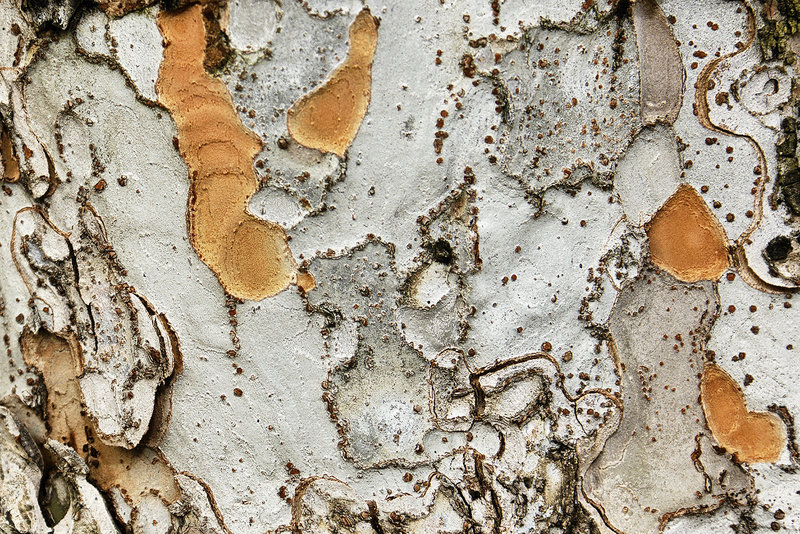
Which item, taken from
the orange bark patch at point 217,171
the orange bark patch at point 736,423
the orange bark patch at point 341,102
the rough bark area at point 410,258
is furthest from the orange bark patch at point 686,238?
the orange bark patch at point 217,171

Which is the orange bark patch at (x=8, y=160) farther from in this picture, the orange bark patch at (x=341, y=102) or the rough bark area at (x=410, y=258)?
the orange bark patch at (x=341, y=102)

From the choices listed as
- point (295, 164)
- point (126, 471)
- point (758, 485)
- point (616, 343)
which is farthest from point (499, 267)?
point (126, 471)

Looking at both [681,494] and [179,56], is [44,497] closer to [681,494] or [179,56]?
[179,56]

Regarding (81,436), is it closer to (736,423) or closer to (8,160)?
(8,160)

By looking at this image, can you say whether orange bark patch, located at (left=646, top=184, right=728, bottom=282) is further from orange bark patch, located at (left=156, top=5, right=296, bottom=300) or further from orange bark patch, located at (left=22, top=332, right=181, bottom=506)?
orange bark patch, located at (left=22, top=332, right=181, bottom=506)

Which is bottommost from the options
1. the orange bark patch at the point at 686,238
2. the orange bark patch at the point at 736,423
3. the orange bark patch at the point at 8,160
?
the orange bark patch at the point at 736,423

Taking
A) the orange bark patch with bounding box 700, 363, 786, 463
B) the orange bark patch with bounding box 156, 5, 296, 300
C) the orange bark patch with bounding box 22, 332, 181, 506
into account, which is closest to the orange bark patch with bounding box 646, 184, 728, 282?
the orange bark patch with bounding box 700, 363, 786, 463

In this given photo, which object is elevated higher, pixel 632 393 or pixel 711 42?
pixel 711 42

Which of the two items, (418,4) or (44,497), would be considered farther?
(44,497)
